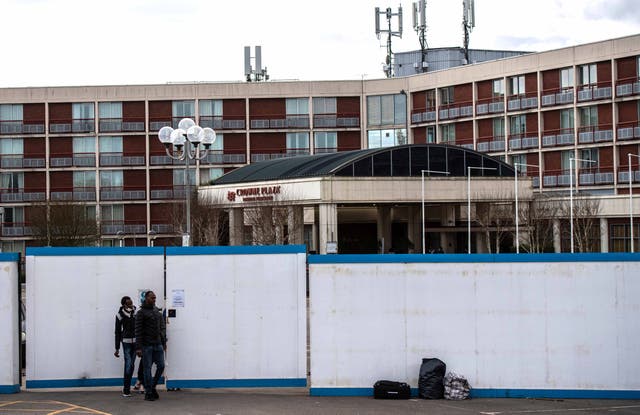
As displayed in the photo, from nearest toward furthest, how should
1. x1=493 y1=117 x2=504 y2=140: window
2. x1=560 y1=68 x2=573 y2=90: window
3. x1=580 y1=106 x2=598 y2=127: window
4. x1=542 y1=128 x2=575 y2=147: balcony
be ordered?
x1=580 y1=106 x2=598 y2=127: window
x1=560 y1=68 x2=573 y2=90: window
x1=542 y1=128 x2=575 y2=147: balcony
x1=493 y1=117 x2=504 y2=140: window

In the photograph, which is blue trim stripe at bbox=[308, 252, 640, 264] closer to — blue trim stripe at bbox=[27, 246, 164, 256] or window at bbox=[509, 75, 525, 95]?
blue trim stripe at bbox=[27, 246, 164, 256]

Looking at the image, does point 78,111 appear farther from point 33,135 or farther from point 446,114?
point 446,114

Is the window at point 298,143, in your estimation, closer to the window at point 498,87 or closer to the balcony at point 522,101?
the window at point 498,87

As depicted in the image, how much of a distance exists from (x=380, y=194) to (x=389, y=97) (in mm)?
27360

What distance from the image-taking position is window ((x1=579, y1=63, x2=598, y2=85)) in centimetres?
7369

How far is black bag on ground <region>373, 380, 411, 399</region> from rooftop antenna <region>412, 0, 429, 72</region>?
77251 mm

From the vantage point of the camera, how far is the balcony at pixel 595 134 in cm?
7312

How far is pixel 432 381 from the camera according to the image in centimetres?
1823

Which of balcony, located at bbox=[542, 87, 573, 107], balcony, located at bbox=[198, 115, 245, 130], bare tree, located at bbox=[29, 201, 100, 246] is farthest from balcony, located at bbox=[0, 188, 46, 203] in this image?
balcony, located at bbox=[542, 87, 573, 107]

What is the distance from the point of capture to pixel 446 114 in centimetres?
8412

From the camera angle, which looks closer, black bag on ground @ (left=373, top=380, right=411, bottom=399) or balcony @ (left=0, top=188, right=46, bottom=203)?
black bag on ground @ (left=373, top=380, right=411, bottom=399)

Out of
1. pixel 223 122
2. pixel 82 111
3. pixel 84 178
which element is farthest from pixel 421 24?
pixel 84 178

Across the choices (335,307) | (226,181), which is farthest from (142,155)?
(335,307)

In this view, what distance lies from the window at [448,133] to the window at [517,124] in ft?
18.4
